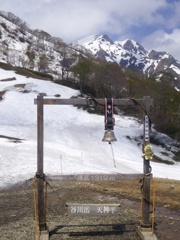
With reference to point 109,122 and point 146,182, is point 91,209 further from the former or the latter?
point 109,122

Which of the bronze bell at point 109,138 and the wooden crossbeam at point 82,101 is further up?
the wooden crossbeam at point 82,101

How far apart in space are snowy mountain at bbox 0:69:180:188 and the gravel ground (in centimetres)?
468

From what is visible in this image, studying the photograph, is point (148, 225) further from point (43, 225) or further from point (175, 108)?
point (175, 108)

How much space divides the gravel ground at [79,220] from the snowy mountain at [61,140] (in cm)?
468

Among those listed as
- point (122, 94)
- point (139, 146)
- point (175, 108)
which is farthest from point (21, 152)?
point (122, 94)

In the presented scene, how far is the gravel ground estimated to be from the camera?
29.0 feet

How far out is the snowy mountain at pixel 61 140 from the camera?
21297 millimetres

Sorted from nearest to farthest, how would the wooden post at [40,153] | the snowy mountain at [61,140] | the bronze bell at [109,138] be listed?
the bronze bell at [109,138]
the wooden post at [40,153]
the snowy mountain at [61,140]

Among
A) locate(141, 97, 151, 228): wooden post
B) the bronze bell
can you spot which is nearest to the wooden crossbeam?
locate(141, 97, 151, 228): wooden post

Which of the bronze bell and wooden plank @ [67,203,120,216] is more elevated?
the bronze bell

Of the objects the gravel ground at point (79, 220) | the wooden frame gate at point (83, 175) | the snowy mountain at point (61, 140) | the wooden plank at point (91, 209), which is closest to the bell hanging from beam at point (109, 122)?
the wooden frame gate at point (83, 175)

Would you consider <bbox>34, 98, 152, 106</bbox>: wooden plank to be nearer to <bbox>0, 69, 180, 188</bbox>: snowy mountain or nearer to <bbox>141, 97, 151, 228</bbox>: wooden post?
<bbox>141, 97, 151, 228</bbox>: wooden post

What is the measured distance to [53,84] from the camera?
61.8 meters

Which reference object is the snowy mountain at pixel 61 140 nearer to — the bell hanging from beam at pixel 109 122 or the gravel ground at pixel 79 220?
the gravel ground at pixel 79 220
